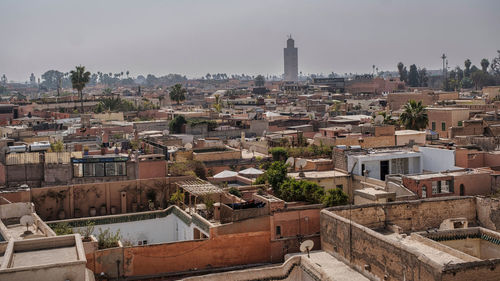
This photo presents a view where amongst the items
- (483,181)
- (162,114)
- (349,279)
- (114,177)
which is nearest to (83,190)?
(114,177)

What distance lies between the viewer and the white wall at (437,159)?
26031mm

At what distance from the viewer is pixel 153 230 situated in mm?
20703

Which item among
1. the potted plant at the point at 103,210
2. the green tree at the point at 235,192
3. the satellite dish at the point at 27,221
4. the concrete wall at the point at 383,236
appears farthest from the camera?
the green tree at the point at 235,192

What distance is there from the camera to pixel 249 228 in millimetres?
18359

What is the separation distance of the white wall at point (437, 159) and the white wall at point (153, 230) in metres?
11.7

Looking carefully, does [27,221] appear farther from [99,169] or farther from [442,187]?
[442,187]

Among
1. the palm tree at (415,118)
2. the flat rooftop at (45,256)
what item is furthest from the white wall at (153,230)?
the palm tree at (415,118)

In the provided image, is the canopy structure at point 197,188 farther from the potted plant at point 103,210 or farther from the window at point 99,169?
the window at point 99,169

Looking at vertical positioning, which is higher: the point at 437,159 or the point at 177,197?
the point at 437,159

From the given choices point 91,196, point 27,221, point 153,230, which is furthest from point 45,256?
point 91,196

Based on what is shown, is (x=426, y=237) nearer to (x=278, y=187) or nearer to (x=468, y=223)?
(x=468, y=223)

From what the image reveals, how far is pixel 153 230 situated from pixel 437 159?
12.6m

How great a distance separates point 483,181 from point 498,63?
14336 centimetres

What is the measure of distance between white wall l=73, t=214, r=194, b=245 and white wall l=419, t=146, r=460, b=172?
459 inches
